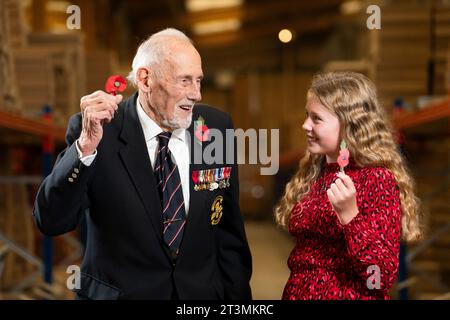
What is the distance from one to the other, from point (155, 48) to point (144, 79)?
13cm

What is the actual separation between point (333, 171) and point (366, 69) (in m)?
4.66

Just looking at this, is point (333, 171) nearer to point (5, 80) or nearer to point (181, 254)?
point (181, 254)

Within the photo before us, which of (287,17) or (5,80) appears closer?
(5,80)

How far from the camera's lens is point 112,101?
233 cm

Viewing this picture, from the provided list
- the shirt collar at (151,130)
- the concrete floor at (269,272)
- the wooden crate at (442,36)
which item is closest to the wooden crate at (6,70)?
the concrete floor at (269,272)

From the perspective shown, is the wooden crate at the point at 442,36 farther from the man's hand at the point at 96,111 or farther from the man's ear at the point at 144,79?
the man's hand at the point at 96,111

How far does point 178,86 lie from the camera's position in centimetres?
259

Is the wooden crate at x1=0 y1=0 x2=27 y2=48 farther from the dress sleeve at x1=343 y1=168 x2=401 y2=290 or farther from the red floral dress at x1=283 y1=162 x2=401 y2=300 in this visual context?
the dress sleeve at x1=343 y1=168 x2=401 y2=290

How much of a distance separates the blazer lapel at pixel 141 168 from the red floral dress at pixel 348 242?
52cm

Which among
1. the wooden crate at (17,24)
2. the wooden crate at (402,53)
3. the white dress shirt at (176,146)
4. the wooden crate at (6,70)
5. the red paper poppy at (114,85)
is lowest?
the white dress shirt at (176,146)

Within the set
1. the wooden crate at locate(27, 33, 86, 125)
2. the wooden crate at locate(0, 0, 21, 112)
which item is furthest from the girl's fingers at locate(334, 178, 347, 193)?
the wooden crate at locate(27, 33, 86, 125)

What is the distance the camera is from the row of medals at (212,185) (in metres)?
2.67

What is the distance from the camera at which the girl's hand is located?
7.34 feet

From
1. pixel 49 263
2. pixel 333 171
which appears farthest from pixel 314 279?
pixel 49 263
